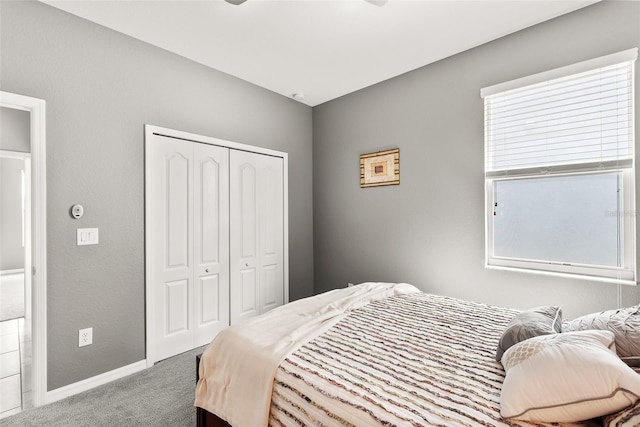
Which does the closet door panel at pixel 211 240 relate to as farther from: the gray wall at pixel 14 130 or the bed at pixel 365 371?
the gray wall at pixel 14 130

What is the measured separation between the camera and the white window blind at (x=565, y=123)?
83.5 inches

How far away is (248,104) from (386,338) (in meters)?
2.87

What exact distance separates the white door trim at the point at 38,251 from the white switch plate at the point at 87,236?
20 centimetres

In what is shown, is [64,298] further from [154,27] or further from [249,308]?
[154,27]

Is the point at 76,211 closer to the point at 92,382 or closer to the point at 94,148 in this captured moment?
the point at 94,148

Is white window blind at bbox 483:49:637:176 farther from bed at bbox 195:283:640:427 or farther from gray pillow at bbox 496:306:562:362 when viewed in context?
gray pillow at bbox 496:306:562:362

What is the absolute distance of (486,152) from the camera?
2.72 meters

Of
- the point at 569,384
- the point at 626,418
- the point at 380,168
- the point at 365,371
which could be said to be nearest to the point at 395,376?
the point at 365,371

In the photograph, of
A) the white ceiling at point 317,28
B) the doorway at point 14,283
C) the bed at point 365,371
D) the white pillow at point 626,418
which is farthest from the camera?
the doorway at point 14,283

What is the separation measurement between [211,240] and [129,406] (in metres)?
1.46

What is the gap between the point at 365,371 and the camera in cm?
130

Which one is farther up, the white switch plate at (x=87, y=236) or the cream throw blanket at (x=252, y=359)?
the white switch plate at (x=87, y=236)

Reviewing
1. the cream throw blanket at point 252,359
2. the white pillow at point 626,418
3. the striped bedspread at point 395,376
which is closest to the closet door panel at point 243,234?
the cream throw blanket at point 252,359

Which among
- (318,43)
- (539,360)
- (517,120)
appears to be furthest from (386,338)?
(318,43)
